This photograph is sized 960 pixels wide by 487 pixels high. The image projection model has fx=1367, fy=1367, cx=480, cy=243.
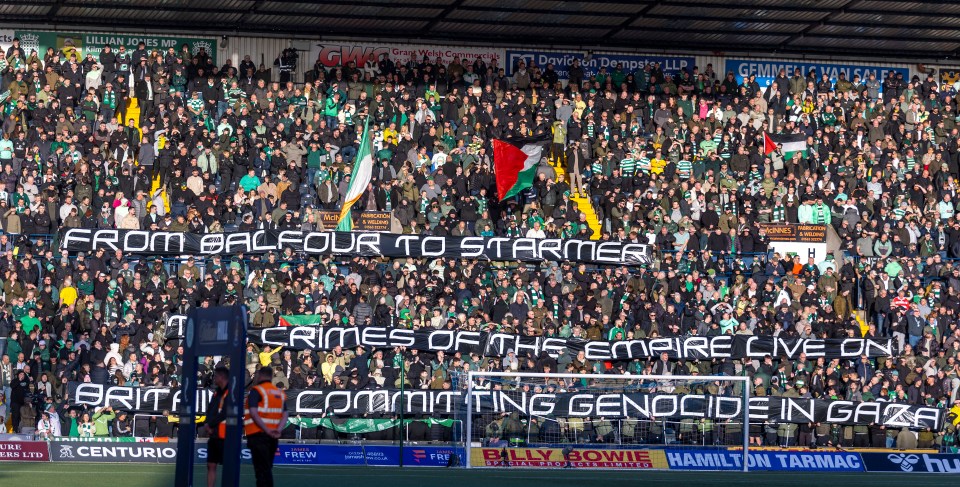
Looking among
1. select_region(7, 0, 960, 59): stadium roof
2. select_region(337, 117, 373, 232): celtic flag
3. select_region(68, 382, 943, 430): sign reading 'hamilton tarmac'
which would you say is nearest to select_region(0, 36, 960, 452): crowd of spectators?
select_region(337, 117, 373, 232): celtic flag

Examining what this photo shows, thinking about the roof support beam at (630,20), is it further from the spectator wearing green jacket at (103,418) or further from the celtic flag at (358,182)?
the spectator wearing green jacket at (103,418)

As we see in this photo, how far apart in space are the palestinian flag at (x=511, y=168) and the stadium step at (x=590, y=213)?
1.78 m

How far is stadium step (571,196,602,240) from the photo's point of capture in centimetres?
3835

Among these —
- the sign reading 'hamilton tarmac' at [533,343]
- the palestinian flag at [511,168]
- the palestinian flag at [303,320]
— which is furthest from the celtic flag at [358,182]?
the sign reading 'hamilton tarmac' at [533,343]

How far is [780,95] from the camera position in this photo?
43.1 metres

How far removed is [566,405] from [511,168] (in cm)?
1179

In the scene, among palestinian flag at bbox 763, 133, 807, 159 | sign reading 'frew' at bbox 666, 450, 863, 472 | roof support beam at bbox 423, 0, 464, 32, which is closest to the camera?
sign reading 'frew' at bbox 666, 450, 863, 472

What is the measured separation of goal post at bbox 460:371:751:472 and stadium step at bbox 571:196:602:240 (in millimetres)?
10341

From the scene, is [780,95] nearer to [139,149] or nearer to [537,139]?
[537,139]

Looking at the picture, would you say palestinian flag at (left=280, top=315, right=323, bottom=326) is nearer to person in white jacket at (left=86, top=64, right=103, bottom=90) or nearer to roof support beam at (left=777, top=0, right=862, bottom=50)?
person in white jacket at (left=86, top=64, right=103, bottom=90)

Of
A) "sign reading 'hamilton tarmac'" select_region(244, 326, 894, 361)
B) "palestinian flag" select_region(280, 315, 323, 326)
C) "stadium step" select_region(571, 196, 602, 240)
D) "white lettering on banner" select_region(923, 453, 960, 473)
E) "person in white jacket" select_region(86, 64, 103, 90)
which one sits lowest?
"white lettering on banner" select_region(923, 453, 960, 473)

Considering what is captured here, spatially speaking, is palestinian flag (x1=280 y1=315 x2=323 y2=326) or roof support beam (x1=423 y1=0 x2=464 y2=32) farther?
roof support beam (x1=423 y1=0 x2=464 y2=32)

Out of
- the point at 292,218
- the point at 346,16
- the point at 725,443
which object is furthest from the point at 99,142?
the point at 725,443

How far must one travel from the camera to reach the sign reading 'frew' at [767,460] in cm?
2681
